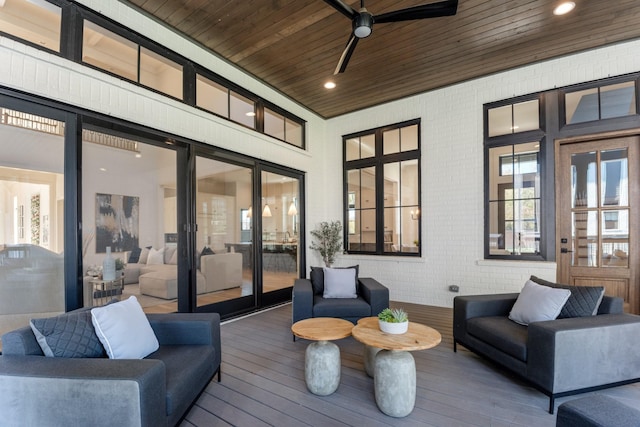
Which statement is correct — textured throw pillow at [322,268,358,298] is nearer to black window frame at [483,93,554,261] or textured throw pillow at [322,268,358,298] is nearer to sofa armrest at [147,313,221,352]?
sofa armrest at [147,313,221,352]

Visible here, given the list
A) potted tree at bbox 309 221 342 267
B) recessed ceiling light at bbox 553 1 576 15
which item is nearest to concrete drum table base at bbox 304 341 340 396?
potted tree at bbox 309 221 342 267

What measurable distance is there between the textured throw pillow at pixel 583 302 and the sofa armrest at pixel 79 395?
307 cm

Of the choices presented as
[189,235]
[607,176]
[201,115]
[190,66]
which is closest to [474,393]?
[189,235]

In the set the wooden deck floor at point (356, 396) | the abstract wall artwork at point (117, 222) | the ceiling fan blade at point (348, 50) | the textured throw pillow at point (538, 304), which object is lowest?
the wooden deck floor at point (356, 396)

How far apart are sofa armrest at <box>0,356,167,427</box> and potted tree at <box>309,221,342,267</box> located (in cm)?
442

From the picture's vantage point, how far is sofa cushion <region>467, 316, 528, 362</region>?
2355mm

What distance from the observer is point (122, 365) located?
154 cm

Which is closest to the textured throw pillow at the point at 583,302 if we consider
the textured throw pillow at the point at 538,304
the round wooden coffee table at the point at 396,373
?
the textured throw pillow at the point at 538,304

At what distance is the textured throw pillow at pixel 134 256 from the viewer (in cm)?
336

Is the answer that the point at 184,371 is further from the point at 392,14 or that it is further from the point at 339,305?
the point at 392,14

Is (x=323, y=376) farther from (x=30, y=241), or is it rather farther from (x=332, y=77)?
(x=332, y=77)

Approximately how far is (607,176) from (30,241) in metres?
6.45

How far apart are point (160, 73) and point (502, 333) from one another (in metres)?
4.40

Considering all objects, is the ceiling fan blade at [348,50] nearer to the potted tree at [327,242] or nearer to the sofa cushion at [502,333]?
the sofa cushion at [502,333]
